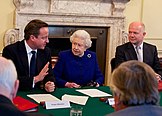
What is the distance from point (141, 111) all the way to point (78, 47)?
2.47m

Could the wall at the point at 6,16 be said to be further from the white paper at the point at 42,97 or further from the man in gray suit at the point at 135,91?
the man in gray suit at the point at 135,91

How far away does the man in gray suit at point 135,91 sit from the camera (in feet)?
5.44

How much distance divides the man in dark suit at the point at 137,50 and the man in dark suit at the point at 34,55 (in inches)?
46.7

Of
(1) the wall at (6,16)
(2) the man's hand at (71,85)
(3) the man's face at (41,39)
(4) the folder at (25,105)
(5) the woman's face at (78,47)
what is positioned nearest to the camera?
(4) the folder at (25,105)

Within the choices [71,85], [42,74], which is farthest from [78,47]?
[42,74]

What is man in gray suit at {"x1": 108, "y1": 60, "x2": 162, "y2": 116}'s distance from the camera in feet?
5.44

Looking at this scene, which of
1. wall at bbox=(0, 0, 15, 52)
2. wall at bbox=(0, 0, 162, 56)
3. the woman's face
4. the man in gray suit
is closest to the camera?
the man in gray suit

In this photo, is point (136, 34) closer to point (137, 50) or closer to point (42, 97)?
point (137, 50)

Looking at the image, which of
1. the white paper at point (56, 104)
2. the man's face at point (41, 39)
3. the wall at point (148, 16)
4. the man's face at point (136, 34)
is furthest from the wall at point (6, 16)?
the white paper at point (56, 104)

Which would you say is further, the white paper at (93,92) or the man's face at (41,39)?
the man's face at (41,39)

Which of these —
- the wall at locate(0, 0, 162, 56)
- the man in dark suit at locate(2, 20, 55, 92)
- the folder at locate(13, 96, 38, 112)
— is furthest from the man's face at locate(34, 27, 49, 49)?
the wall at locate(0, 0, 162, 56)

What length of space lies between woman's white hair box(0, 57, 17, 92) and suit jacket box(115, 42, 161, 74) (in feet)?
9.27

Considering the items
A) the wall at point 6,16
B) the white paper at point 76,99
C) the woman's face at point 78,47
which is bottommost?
the white paper at point 76,99

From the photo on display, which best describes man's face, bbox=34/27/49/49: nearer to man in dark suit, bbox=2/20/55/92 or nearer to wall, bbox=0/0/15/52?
man in dark suit, bbox=2/20/55/92
